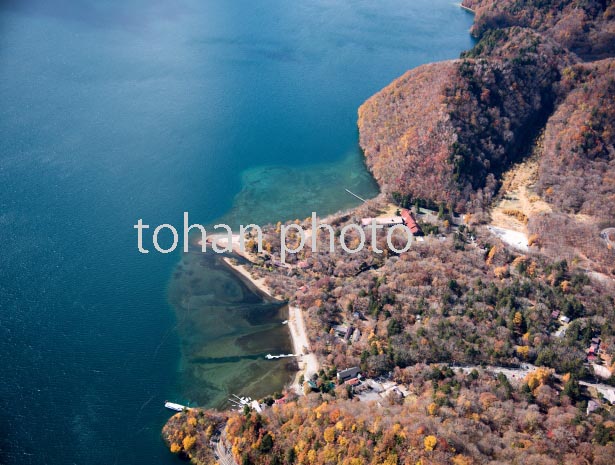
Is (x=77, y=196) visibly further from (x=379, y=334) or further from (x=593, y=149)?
(x=593, y=149)

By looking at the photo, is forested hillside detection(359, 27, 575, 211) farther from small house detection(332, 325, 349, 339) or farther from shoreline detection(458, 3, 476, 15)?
shoreline detection(458, 3, 476, 15)

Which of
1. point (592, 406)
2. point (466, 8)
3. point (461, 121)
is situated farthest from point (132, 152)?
point (466, 8)

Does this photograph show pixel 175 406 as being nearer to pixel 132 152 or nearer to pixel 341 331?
pixel 341 331

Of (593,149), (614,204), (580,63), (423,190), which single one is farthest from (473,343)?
(580,63)

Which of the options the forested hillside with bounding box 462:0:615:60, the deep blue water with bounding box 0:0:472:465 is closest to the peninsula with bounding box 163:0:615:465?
the deep blue water with bounding box 0:0:472:465

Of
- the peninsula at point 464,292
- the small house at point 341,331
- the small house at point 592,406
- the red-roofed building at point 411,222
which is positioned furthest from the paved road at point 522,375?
the red-roofed building at point 411,222

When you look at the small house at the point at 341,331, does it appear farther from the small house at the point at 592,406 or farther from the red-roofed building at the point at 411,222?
the small house at the point at 592,406
